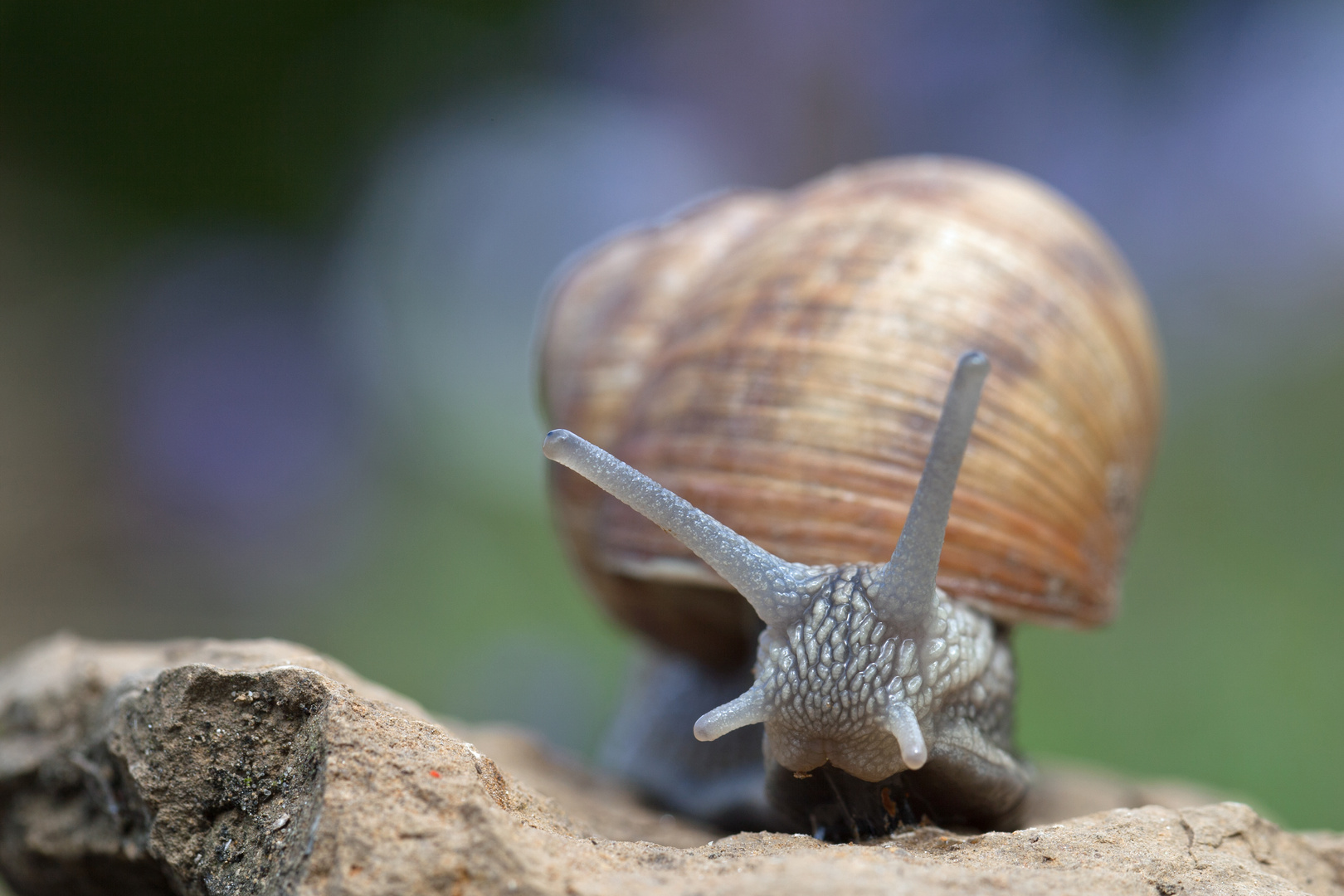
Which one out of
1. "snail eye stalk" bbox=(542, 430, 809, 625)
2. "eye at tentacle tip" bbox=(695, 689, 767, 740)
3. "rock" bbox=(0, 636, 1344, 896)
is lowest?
"rock" bbox=(0, 636, 1344, 896)

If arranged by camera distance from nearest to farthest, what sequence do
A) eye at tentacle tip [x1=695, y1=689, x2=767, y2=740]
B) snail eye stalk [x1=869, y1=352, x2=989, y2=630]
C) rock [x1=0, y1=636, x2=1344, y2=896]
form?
rock [x1=0, y1=636, x2=1344, y2=896], snail eye stalk [x1=869, y1=352, x2=989, y2=630], eye at tentacle tip [x1=695, y1=689, x2=767, y2=740]

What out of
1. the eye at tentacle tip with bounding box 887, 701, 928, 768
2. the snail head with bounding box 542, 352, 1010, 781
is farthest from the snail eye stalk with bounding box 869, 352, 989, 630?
the eye at tentacle tip with bounding box 887, 701, 928, 768

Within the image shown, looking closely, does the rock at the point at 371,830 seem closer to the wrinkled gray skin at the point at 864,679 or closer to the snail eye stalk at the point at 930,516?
the wrinkled gray skin at the point at 864,679

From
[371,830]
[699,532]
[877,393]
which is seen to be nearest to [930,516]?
[699,532]

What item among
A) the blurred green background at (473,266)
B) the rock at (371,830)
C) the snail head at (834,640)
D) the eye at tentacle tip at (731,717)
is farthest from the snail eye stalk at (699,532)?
the blurred green background at (473,266)

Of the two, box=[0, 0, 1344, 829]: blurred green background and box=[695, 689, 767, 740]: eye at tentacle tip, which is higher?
box=[0, 0, 1344, 829]: blurred green background

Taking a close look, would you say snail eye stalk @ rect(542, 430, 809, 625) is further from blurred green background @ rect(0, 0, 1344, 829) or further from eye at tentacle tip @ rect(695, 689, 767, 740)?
blurred green background @ rect(0, 0, 1344, 829)

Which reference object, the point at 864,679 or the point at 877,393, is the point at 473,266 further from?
the point at 864,679
